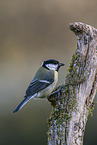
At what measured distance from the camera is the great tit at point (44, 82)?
282 centimetres

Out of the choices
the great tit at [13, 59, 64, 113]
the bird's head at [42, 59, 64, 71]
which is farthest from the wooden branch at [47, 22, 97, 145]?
the bird's head at [42, 59, 64, 71]

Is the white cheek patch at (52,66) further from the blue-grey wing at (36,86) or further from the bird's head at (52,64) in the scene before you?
the blue-grey wing at (36,86)

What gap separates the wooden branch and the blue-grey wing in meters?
0.47

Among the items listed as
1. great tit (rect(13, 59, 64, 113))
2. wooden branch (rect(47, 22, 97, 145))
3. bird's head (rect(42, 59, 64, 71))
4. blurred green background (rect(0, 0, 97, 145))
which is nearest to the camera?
wooden branch (rect(47, 22, 97, 145))

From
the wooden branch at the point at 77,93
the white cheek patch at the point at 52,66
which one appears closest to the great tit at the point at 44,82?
the white cheek patch at the point at 52,66

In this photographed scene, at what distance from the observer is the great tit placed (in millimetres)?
2822

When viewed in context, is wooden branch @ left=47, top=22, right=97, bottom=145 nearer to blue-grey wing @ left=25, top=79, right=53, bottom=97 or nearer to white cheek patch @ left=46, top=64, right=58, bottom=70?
blue-grey wing @ left=25, top=79, right=53, bottom=97

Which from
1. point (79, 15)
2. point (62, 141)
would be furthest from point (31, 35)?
point (62, 141)

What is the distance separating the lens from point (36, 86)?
2881mm

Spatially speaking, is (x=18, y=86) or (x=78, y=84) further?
(x=18, y=86)

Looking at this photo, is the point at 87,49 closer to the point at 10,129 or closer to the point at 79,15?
the point at 10,129

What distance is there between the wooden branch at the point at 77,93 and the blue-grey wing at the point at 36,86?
1.55 feet

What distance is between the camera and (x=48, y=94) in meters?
2.71

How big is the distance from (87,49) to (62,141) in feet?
2.64
